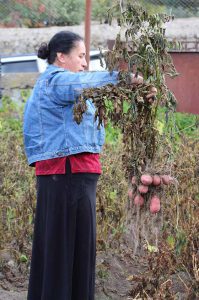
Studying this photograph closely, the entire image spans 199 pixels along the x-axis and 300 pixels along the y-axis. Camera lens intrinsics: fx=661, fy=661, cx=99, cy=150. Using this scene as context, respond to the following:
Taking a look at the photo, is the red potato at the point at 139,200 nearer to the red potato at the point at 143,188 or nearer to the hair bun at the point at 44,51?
the red potato at the point at 143,188

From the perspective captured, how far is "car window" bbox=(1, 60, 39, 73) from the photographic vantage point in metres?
11.5

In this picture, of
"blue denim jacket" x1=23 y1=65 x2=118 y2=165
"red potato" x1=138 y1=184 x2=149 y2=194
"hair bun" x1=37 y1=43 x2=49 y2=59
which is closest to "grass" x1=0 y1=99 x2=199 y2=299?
"red potato" x1=138 y1=184 x2=149 y2=194

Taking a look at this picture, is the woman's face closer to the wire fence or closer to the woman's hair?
the woman's hair

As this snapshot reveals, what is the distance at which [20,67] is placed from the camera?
11.6 meters

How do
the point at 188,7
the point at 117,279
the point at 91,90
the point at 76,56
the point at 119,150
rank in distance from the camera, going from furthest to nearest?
1. the point at 188,7
2. the point at 119,150
3. the point at 117,279
4. the point at 76,56
5. the point at 91,90

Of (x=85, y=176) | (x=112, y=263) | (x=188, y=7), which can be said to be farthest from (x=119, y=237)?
(x=188, y=7)

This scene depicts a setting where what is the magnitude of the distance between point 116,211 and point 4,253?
81 cm

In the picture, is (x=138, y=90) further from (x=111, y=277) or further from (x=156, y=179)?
(x=111, y=277)

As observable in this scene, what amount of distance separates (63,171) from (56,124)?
242 mm

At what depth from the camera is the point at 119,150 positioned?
5719mm

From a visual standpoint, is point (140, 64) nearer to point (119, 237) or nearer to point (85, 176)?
point (85, 176)

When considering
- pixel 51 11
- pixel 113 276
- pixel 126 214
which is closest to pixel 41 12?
pixel 51 11

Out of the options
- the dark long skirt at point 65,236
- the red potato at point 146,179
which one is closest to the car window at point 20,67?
the dark long skirt at point 65,236

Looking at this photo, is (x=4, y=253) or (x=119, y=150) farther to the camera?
(x=119, y=150)
